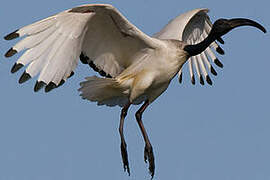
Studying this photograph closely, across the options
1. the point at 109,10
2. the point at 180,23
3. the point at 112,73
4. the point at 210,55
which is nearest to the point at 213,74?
the point at 210,55

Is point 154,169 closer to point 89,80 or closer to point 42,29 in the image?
point 89,80

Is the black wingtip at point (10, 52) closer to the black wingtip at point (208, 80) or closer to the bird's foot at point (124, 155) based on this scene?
the bird's foot at point (124, 155)

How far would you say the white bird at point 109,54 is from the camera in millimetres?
10062

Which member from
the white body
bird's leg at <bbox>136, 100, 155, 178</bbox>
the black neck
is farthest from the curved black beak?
bird's leg at <bbox>136, 100, 155, 178</bbox>

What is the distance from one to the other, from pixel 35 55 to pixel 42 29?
1.05ft

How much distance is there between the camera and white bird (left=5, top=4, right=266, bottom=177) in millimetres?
10062

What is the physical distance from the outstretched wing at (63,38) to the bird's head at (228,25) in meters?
0.94

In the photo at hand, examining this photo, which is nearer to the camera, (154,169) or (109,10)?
(109,10)

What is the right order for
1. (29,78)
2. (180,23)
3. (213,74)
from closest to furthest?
(29,78), (180,23), (213,74)

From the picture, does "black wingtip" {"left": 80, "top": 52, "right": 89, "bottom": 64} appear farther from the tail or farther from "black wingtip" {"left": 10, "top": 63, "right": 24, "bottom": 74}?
"black wingtip" {"left": 10, "top": 63, "right": 24, "bottom": 74}

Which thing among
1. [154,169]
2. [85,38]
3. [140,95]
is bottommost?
[154,169]

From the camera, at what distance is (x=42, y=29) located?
10078mm

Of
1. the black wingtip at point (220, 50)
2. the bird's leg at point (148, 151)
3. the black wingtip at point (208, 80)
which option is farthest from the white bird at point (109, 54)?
the black wingtip at point (208, 80)

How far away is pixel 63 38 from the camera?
33.4 ft
